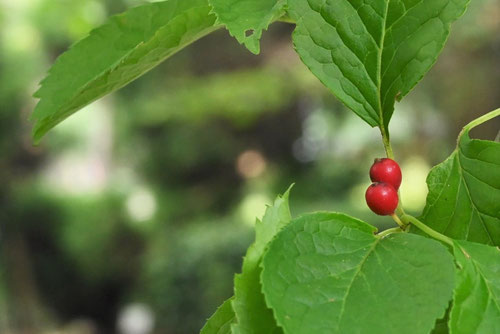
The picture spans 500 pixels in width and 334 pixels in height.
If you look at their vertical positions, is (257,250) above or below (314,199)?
below

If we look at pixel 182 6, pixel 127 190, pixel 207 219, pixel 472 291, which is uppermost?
pixel 127 190

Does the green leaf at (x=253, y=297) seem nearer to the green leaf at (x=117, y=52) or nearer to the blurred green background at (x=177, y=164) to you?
the green leaf at (x=117, y=52)

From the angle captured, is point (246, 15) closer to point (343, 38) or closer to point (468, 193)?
point (343, 38)

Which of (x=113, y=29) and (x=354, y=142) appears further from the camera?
(x=354, y=142)

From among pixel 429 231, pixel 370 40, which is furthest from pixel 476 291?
pixel 370 40

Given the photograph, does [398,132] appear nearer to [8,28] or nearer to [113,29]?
[8,28]

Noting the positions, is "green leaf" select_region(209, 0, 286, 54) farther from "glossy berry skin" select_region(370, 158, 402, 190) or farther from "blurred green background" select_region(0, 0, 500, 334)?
"blurred green background" select_region(0, 0, 500, 334)

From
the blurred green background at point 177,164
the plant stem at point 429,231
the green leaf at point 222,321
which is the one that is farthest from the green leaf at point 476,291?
the blurred green background at point 177,164

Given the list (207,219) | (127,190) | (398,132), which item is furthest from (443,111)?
(127,190)
